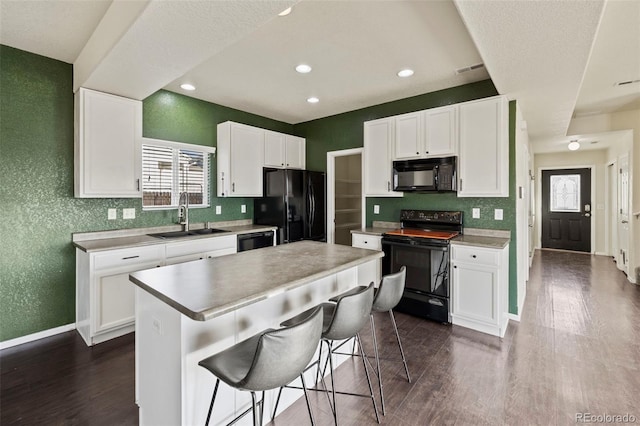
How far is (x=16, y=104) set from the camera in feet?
8.99

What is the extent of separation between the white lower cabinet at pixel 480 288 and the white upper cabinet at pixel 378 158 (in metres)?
1.21

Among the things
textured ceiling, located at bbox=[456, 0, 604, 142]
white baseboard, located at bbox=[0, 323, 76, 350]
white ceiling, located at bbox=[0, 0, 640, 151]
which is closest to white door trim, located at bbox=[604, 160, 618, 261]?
white ceiling, located at bbox=[0, 0, 640, 151]

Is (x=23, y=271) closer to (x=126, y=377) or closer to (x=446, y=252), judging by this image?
(x=126, y=377)

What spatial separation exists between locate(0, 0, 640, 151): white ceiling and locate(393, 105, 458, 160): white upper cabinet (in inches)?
14.5

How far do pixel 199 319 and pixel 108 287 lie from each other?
2.22 m

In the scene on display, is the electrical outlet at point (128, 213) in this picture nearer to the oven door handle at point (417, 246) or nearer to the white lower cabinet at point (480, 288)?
the oven door handle at point (417, 246)

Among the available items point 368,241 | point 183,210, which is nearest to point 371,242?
point 368,241

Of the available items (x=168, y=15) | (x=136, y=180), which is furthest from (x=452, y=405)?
(x=136, y=180)

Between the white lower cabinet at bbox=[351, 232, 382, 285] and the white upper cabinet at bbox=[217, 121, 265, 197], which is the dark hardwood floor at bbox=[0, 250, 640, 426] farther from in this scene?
the white upper cabinet at bbox=[217, 121, 265, 197]

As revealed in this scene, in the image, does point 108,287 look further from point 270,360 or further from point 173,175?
point 270,360

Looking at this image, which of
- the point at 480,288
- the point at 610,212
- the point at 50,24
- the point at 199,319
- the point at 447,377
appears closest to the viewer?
the point at 199,319

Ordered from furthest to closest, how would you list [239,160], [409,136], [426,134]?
[239,160]
[409,136]
[426,134]

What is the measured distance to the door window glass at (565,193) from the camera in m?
7.04

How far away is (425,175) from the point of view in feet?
11.7
